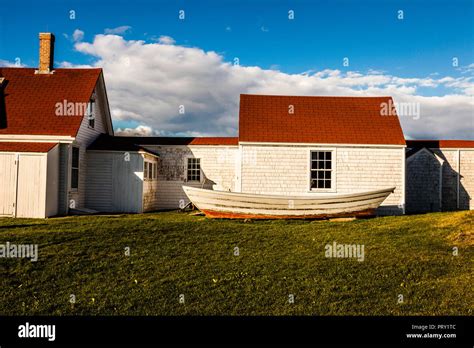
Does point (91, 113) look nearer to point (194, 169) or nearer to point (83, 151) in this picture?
point (83, 151)

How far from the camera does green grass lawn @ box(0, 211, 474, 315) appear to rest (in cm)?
758

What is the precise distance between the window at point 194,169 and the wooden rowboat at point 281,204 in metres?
6.62

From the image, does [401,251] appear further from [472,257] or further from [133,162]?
[133,162]

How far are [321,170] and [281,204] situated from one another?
4313mm

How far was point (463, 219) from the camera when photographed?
14211 millimetres

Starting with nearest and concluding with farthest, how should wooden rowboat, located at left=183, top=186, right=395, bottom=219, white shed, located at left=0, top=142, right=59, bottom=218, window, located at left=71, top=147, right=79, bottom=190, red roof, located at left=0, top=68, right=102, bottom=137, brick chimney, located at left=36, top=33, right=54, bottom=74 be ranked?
wooden rowboat, located at left=183, top=186, right=395, bottom=219 → white shed, located at left=0, top=142, right=59, bottom=218 → red roof, located at left=0, top=68, right=102, bottom=137 → window, located at left=71, top=147, right=79, bottom=190 → brick chimney, located at left=36, top=33, right=54, bottom=74

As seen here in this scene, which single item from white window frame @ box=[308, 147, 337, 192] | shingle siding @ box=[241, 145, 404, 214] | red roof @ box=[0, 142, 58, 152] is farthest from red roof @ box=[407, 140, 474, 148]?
red roof @ box=[0, 142, 58, 152]

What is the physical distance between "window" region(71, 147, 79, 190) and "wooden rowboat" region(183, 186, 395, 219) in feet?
22.2

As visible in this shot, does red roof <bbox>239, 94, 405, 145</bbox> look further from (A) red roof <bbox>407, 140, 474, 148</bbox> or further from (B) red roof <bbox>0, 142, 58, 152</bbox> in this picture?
(B) red roof <bbox>0, 142, 58, 152</bbox>

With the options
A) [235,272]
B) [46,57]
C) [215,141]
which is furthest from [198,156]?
[235,272]

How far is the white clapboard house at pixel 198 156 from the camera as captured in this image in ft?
64.0

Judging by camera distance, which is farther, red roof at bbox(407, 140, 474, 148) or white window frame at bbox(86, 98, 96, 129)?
red roof at bbox(407, 140, 474, 148)
